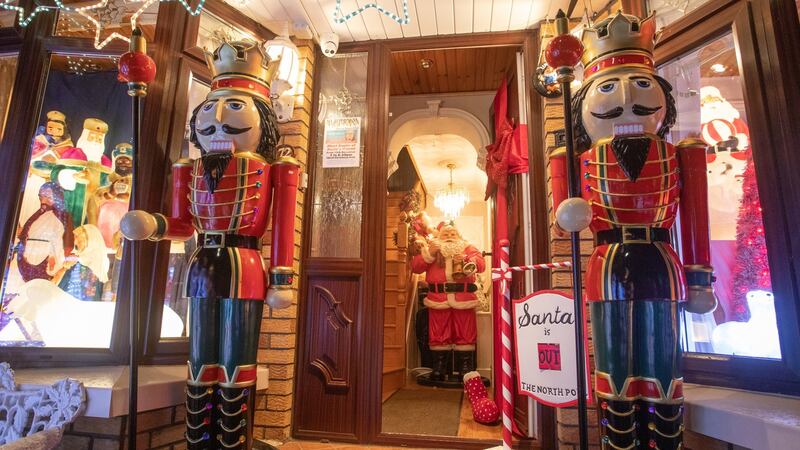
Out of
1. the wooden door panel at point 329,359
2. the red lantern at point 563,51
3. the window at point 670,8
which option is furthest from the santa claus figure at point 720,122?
the wooden door panel at point 329,359

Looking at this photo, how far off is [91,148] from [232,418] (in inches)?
67.0

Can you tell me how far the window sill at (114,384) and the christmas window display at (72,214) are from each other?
7.8 inches

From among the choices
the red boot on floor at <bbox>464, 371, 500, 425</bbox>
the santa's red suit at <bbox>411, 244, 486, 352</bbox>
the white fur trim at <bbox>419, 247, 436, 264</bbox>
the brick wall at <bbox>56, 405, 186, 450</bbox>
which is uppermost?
the white fur trim at <bbox>419, 247, 436, 264</bbox>

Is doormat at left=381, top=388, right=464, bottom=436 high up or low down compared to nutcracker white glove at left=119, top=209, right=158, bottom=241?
down

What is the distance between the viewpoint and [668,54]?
2174 mm

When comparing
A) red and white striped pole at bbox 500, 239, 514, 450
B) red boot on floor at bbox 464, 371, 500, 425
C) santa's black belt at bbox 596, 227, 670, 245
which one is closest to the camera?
santa's black belt at bbox 596, 227, 670, 245

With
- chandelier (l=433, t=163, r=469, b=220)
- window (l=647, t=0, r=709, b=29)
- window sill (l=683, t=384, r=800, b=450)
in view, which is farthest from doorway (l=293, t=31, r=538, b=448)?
chandelier (l=433, t=163, r=469, b=220)

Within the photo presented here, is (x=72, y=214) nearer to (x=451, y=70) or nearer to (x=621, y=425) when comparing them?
(x=621, y=425)

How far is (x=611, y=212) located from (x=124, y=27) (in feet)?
8.98

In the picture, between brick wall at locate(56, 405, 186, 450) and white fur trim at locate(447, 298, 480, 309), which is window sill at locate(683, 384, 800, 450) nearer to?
brick wall at locate(56, 405, 186, 450)

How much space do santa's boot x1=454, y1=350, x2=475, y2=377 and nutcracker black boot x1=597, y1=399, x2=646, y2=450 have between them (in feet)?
10.5

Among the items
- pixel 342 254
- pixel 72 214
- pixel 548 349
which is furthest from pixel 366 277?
pixel 72 214

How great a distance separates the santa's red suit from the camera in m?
4.55

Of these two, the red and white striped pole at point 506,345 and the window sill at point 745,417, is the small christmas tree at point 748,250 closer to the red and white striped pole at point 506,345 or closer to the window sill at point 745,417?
the window sill at point 745,417
